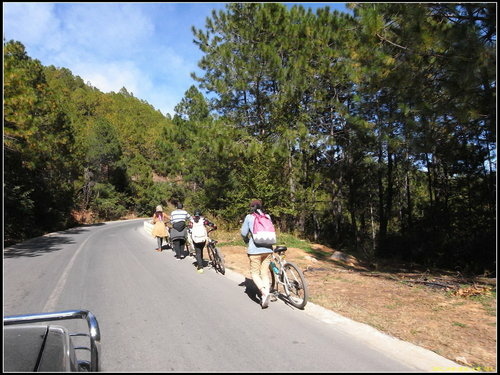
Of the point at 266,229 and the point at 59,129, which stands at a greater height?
the point at 59,129

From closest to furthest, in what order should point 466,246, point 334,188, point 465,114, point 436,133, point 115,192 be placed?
1. point 465,114
2. point 436,133
3. point 466,246
4. point 334,188
5. point 115,192

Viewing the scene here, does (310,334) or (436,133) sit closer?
(310,334)

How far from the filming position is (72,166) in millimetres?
32156

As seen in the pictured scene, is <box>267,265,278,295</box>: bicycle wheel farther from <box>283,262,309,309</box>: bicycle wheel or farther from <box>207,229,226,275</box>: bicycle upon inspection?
<box>207,229,226,275</box>: bicycle

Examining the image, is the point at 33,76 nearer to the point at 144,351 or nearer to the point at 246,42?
the point at 246,42

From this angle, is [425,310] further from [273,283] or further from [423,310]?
[273,283]

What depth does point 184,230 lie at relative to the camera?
10867mm

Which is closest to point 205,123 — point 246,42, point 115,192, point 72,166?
point 246,42

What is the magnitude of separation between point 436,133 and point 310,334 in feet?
23.7

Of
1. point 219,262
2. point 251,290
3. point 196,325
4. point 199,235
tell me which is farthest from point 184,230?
point 196,325

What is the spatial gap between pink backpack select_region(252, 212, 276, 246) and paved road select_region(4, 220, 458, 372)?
1114 mm

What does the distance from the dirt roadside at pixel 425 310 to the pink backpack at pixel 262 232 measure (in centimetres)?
141

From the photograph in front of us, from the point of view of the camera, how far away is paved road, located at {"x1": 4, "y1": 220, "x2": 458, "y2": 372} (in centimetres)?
370

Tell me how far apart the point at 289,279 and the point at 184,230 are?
568 centimetres
